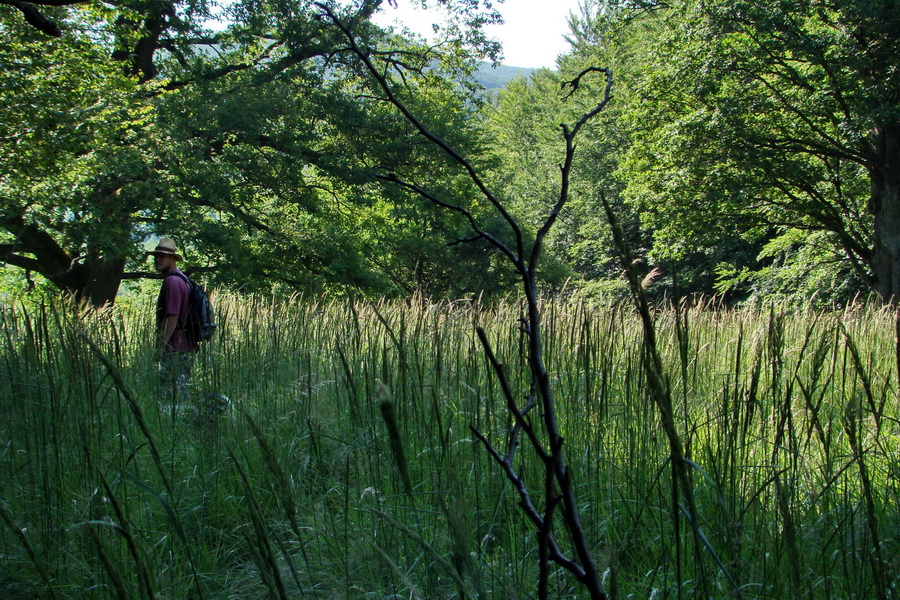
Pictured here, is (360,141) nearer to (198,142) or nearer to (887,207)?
(198,142)

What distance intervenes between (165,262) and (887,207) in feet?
50.6

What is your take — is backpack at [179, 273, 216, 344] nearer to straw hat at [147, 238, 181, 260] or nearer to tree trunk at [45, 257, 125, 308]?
straw hat at [147, 238, 181, 260]

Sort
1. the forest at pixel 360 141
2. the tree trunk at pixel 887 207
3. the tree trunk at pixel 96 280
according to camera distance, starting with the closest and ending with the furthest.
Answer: the forest at pixel 360 141 → the tree trunk at pixel 887 207 → the tree trunk at pixel 96 280

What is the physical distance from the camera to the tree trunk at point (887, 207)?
14.4 m

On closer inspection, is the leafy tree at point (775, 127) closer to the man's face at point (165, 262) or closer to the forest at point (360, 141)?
the forest at point (360, 141)

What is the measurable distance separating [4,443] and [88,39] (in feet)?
36.3

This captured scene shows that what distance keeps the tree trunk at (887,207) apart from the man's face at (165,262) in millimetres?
14656

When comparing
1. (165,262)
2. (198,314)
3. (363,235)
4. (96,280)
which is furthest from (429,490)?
(363,235)

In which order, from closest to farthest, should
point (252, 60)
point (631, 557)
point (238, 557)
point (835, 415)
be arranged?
point (631, 557) → point (238, 557) → point (835, 415) → point (252, 60)

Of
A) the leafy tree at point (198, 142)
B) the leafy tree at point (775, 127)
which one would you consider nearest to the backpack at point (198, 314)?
the leafy tree at point (198, 142)

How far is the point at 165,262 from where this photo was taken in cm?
573

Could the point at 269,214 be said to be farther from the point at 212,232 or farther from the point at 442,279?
the point at 442,279

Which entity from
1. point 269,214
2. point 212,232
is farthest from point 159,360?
point 269,214

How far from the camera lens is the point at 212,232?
584 inches
